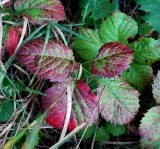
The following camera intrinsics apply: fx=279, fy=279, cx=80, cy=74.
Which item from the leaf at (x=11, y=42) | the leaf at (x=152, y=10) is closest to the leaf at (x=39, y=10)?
the leaf at (x=11, y=42)

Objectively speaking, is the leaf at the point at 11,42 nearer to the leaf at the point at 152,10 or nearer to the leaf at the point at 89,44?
the leaf at the point at 89,44

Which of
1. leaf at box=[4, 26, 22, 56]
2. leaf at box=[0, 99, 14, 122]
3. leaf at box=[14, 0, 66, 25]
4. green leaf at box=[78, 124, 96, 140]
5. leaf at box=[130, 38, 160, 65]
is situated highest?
leaf at box=[14, 0, 66, 25]

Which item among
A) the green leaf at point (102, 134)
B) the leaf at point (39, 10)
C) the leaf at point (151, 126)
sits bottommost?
the green leaf at point (102, 134)

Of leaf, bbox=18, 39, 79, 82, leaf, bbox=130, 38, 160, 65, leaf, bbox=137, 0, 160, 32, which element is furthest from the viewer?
leaf, bbox=137, 0, 160, 32

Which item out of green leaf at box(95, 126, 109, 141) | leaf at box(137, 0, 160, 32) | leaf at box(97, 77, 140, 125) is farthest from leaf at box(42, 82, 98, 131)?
Result: leaf at box(137, 0, 160, 32)

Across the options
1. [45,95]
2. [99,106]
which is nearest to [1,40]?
[45,95]

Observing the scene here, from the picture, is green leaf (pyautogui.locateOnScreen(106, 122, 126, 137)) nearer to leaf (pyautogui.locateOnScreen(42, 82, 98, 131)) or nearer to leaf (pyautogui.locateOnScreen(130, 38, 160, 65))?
leaf (pyautogui.locateOnScreen(42, 82, 98, 131))

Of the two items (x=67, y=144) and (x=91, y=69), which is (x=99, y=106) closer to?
(x=91, y=69)

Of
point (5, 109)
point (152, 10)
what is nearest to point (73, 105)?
point (5, 109)
